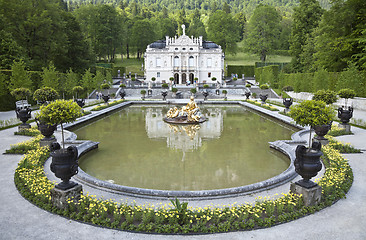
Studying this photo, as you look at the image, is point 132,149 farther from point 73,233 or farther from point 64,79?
point 64,79

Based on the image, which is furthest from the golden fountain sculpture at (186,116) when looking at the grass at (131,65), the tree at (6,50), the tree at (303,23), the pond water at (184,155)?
the grass at (131,65)

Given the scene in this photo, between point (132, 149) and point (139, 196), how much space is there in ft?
20.5

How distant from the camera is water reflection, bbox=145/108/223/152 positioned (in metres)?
15.1

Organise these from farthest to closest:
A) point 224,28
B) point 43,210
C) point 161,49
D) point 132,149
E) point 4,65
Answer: point 224,28 → point 161,49 → point 4,65 → point 132,149 → point 43,210

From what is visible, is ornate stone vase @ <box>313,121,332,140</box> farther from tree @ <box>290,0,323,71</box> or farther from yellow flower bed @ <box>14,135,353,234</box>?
tree @ <box>290,0,323,71</box>

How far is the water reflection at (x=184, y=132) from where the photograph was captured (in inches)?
594

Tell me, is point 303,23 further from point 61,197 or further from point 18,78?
point 61,197

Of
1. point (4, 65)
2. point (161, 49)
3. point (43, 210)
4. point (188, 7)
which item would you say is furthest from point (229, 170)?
point (188, 7)

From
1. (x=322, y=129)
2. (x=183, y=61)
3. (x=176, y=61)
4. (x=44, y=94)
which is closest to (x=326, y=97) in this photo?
(x=322, y=129)

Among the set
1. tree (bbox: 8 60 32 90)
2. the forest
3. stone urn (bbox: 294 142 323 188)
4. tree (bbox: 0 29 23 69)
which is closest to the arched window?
the forest

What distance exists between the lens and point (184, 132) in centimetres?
1836

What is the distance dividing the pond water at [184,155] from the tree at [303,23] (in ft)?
129

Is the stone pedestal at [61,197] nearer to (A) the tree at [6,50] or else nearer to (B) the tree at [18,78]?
(B) the tree at [18,78]

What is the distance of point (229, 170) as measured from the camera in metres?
10.9
